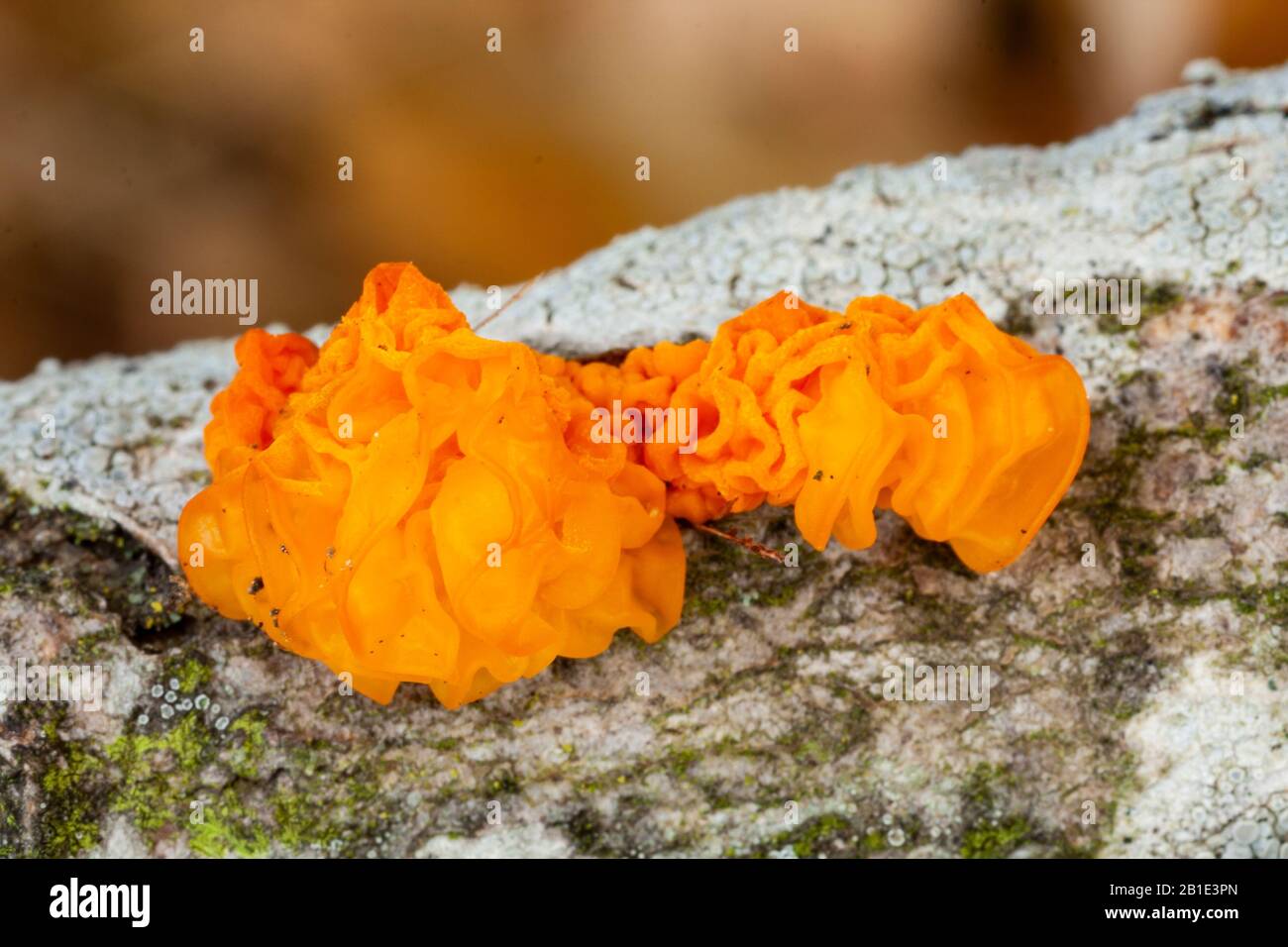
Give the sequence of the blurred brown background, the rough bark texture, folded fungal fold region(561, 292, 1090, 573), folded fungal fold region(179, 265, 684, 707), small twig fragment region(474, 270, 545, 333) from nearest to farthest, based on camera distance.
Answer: folded fungal fold region(179, 265, 684, 707), folded fungal fold region(561, 292, 1090, 573), the rough bark texture, small twig fragment region(474, 270, 545, 333), the blurred brown background

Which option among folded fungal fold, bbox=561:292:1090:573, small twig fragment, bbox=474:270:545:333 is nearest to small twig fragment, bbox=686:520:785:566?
folded fungal fold, bbox=561:292:1090:573

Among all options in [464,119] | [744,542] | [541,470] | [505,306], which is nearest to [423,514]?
[541,470]

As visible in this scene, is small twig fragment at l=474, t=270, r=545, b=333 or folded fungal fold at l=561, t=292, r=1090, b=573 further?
small twig fragment at l=474, t=270, r=545, b=333

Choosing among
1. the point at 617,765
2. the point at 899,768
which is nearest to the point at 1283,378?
the point at 899,768

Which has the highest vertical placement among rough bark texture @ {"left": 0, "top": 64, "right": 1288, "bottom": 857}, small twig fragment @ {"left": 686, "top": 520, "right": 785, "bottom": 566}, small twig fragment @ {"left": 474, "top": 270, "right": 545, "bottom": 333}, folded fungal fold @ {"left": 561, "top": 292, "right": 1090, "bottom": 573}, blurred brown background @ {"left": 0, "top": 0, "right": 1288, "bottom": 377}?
blurred brown background @ {"left": 0, "top": 0, "right": 1288, "bottom": 377}

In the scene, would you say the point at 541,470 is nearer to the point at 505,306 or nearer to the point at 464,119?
the point at 505,306

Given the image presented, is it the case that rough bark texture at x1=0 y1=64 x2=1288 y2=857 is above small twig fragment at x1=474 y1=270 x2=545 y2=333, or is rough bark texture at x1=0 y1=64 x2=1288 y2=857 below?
Answer: below

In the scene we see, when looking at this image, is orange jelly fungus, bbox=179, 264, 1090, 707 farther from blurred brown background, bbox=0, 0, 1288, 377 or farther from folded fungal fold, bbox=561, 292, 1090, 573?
blurred brown background, bbox=0, 0, 1288, 377

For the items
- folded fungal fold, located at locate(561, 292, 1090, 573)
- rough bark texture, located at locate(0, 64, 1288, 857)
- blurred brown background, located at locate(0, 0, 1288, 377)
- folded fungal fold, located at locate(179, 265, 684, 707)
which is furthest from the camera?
blurred brown background, located at locate(0, 0, 1288, 377)
